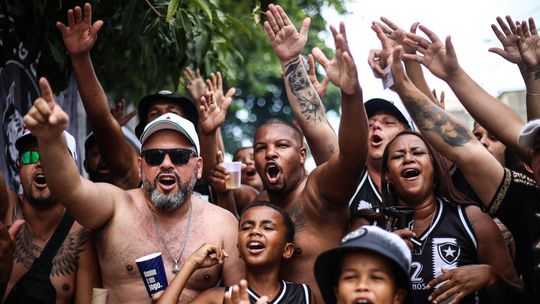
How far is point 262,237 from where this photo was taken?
454cm

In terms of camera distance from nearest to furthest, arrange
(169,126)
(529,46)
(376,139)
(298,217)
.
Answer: (529,46), (169,126), (298,217), (376,139)

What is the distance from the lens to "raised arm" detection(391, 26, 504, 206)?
413cm

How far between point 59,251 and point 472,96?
9.19 feet

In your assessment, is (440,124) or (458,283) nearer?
(458,283)

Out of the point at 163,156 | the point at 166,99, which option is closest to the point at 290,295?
the point at 163,156

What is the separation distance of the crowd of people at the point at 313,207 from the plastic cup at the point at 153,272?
6cm

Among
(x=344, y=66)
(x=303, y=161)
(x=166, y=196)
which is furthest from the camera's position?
(x=303, y=161)

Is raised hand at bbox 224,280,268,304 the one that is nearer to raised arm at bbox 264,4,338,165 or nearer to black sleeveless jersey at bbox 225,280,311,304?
black sleeveless jersey at bbox 225,280,311,304

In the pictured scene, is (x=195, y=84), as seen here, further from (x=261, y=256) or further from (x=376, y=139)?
(x=261, y=256)

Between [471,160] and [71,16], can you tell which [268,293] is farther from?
[71,16]

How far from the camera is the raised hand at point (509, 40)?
A: 4598 mm

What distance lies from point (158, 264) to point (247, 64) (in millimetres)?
11948

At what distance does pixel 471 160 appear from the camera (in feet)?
13.6

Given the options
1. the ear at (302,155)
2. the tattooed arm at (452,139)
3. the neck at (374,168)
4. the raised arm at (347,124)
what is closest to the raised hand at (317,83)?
the ear at (302,155)
